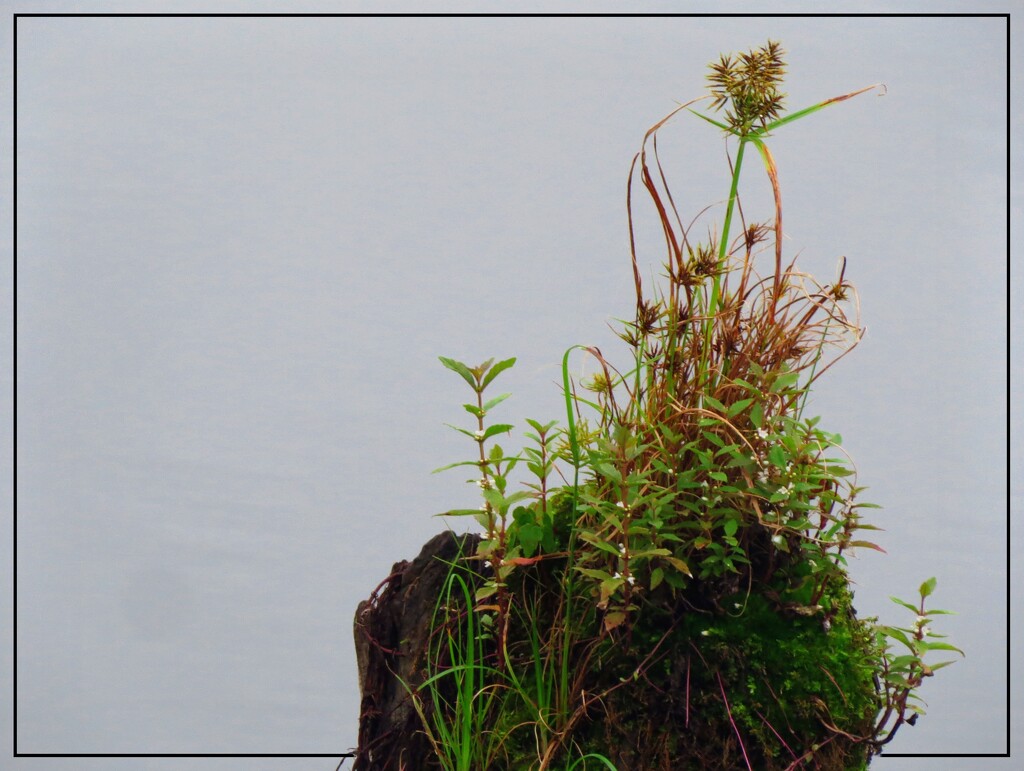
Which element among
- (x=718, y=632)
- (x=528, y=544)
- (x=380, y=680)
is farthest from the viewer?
(x=380, y=680)

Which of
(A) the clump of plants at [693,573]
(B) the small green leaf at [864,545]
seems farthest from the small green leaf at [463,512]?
(B) the small green leaf at [864,545]

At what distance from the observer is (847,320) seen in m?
1.56

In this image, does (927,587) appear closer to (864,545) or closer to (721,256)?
(864,545)

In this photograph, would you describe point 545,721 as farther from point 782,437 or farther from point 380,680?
point 782,437

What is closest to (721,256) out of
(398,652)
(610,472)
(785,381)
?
(785,381)

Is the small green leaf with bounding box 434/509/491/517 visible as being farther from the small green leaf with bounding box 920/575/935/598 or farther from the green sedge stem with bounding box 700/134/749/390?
the small green leaf with bounding box 920/575/935/598

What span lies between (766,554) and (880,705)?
0.29 m

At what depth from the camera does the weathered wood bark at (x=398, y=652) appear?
5.30 feet

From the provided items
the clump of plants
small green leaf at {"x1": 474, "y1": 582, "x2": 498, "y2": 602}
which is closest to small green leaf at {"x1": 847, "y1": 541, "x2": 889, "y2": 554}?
the clump of plants

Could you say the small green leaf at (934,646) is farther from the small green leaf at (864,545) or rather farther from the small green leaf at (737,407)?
the small green leaf at (737,407)

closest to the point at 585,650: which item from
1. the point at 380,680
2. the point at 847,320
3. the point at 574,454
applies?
the point at 574,454

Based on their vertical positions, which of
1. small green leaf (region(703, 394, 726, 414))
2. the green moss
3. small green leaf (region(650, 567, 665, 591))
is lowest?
the green moss

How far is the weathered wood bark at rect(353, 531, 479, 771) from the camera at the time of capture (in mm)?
1615

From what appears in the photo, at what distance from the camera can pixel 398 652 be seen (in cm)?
165
